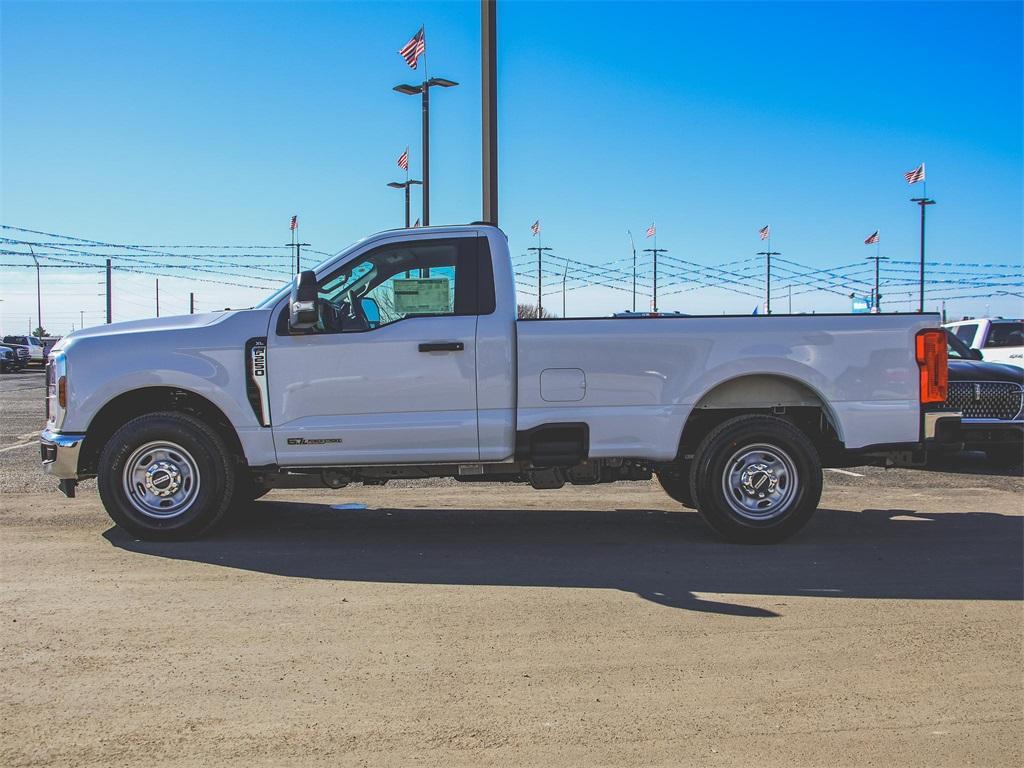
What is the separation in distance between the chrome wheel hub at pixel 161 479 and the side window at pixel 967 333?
1341cm

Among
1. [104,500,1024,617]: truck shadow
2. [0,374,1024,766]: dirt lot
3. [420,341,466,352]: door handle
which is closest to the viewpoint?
[0,374,1024,766]: dirt lot

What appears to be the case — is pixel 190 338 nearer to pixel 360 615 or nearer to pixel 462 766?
pixel 360 615

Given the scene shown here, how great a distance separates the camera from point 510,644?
425 centimetres

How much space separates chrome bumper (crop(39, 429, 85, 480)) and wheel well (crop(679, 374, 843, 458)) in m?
4.32

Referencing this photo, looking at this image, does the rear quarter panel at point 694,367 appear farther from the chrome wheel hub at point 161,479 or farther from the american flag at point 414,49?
the american flag at point 414,49

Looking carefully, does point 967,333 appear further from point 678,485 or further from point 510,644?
point 510,644

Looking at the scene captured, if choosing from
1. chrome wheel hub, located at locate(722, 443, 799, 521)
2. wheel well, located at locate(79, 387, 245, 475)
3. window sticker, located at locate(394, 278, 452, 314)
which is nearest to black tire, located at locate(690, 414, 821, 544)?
chrome wheel hub, located at locate(722, 443, 799, 521)

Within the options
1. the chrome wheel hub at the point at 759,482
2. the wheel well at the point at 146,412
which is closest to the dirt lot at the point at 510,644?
the chrome wheel hub at the point at 759,482

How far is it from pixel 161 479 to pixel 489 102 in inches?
241

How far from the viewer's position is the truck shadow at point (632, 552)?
209 inches

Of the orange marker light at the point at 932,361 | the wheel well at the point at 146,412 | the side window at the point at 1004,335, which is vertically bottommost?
the wheel well at the point at 146,412

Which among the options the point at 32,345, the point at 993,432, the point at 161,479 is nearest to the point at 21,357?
the point at 32,345

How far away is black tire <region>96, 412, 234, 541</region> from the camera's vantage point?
20.6 feet

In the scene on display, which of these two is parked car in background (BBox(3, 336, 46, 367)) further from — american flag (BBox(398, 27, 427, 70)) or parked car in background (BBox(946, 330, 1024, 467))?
parked car in background (BBox(946, 330, 1024, 467))
